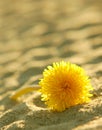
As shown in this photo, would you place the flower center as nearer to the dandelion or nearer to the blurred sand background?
the dandelion

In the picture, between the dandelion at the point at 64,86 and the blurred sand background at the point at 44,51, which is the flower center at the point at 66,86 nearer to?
the dandelion at the point at 64,86

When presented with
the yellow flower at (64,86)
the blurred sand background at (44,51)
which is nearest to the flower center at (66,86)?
the yellow flower at (64,86)

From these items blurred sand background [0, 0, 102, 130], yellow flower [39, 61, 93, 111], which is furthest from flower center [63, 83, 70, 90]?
blurred sand background [0, 0, 102, 130]

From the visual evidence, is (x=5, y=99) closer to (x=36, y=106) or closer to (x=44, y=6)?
(x=36, y=106)

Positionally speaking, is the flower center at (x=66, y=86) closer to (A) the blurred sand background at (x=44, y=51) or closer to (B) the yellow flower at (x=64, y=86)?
(B) the yellow flower at (x=64, y=86)

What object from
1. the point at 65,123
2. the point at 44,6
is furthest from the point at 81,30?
the point at 65,123

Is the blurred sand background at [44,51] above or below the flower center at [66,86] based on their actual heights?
above
